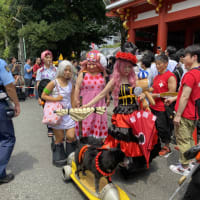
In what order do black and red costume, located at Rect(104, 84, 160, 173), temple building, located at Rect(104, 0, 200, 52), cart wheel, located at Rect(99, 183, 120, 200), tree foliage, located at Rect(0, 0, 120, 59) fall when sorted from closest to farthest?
1. cart wheel, located at Rect(99, 183, 120, 200)
2. black and red costume, located at Rect(104, 84, 160, 173)
3. temple building, located at Rect(104, 0, 200, 52)
4. tree foliage, located at Rect(0, 0, 120, 59)

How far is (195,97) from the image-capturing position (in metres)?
2.88

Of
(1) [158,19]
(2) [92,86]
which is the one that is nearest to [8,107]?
(2) [92,86]

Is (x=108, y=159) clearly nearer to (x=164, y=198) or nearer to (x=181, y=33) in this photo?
(x=164, y=198)

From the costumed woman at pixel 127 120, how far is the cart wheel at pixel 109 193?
0.55m

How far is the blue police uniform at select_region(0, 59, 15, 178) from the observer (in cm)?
279

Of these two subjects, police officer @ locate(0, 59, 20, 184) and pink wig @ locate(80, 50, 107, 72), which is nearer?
police officer @ locate(0, 59, 20, 184)

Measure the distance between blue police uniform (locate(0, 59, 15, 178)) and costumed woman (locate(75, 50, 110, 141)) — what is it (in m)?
1.23

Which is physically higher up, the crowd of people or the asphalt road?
the crowd of people

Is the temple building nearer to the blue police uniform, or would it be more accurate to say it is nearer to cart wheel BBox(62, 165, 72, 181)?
the blue police uniform

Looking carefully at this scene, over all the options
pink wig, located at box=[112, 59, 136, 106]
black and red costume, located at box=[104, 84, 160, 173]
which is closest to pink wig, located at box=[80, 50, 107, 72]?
pink wig, located at box=[112, 59, 136, 106]

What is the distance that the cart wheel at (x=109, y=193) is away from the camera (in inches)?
87.3

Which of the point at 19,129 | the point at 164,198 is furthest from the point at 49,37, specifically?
the point at 164,198

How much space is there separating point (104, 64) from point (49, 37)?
40.0 feet

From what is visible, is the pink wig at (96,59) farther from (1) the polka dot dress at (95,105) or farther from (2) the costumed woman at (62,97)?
(2) the costumed woman at (62,97)
